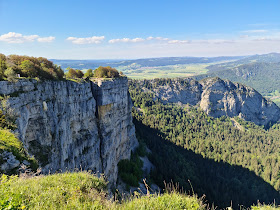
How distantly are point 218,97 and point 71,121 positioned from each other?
15736 cm

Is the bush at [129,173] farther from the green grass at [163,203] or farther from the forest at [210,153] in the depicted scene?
the green grass at [163,203]

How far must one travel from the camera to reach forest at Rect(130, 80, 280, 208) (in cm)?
6200

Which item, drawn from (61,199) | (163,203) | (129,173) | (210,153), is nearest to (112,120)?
(129,173)

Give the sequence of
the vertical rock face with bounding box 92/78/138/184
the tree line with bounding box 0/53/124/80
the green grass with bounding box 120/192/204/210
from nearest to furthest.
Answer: the green grass with bounding box 120/192/204/210
the tree line with bounding box 0/53/124/80
the vertical rock face with bounding box 92/78/138/184

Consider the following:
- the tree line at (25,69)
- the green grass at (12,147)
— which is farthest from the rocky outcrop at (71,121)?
the green grass at (12,147)

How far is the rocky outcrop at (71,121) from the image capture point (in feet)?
63.3

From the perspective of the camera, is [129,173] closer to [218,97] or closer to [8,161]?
[8,161]

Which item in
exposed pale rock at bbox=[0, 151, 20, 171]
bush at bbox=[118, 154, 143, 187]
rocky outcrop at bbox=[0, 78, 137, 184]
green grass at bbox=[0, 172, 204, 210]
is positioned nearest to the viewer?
green grass at bbox=[0, 172, 204, 210]

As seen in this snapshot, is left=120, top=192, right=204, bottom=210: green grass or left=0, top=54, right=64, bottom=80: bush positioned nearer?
left=120, top=192, right=204, bottom=210: green grass

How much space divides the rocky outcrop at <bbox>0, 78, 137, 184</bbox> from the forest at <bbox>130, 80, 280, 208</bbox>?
75.2 ft

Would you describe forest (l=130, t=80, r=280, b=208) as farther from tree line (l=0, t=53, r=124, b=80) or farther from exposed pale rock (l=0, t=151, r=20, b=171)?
exposed pale rock (l=0, t=151, r=20, b=171)

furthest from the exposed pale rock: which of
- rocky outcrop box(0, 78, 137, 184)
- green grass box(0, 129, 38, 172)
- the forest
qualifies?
the forest

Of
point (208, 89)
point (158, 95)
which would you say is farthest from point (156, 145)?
point (208, 89)

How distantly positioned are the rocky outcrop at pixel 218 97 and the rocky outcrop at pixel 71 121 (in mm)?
107268
